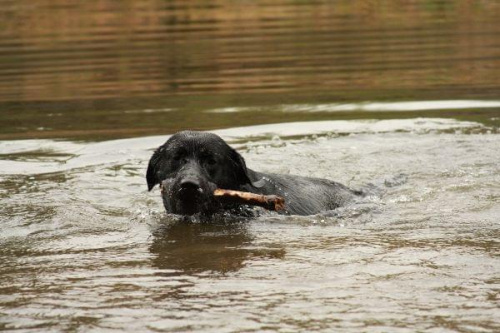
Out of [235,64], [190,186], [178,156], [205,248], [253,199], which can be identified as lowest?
[205,248]

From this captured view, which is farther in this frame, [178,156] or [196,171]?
[178,156]

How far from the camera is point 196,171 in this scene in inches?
304

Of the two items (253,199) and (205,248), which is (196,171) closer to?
(253,199)

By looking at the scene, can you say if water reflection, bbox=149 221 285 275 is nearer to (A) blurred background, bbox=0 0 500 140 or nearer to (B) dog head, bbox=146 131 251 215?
(B) dog head, bbox=146 131 251 215

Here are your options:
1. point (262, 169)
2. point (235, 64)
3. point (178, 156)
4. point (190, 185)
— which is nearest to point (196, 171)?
point (190, 185)

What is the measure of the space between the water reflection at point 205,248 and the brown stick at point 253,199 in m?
0.27

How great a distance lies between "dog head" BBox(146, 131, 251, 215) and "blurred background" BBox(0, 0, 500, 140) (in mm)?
5392

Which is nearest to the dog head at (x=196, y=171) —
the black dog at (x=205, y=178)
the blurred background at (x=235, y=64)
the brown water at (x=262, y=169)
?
the black dog at (x=205, y=178)

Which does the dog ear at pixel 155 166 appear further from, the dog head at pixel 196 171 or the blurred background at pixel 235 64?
the blurred background at pixel 235 64

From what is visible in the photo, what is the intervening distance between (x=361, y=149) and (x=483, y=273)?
608 cm

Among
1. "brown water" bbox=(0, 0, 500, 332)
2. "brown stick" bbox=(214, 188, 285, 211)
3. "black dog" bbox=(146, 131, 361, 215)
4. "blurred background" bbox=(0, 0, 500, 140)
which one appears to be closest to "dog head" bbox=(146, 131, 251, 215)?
"black dog" bbox=(146, 131, 361, 215)

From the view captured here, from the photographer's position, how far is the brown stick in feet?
25.1

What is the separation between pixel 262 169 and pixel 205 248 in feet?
13.4

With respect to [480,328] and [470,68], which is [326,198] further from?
[470,68]
